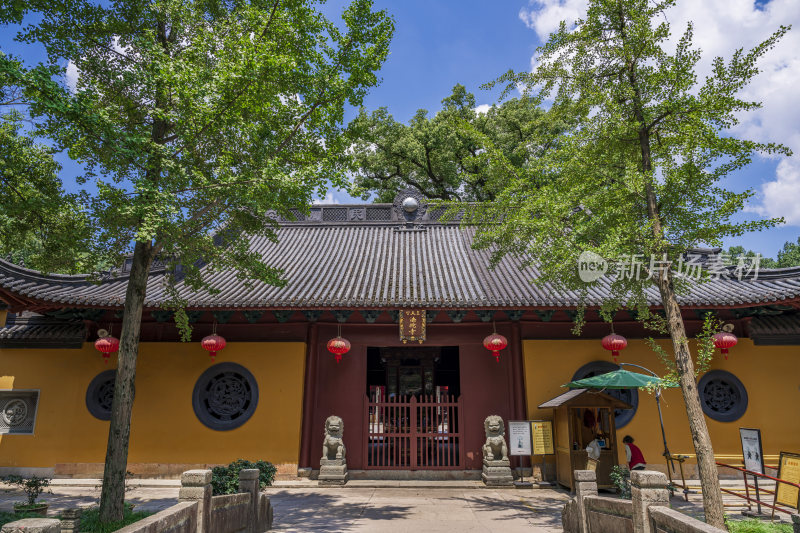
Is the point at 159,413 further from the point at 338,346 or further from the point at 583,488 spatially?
the point at 583,488

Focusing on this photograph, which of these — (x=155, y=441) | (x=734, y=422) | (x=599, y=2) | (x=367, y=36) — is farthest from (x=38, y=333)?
(x=734, y=422)

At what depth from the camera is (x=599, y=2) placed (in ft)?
19.6

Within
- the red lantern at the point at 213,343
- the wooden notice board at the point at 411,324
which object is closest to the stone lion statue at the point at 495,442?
the wooden notice board at the point at 411,324

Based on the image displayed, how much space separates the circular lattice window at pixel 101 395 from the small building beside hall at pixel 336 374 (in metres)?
0.03

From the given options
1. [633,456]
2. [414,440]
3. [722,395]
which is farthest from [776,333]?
[414,440]

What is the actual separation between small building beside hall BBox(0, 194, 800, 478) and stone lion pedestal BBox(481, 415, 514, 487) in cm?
52

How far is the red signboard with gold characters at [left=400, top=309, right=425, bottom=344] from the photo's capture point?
30.9ft

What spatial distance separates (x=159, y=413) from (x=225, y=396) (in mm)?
1374

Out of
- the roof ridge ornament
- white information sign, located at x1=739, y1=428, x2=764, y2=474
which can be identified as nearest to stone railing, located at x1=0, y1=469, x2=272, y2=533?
white information sign, located at x1=739, y1=428, x2=764, y2=474

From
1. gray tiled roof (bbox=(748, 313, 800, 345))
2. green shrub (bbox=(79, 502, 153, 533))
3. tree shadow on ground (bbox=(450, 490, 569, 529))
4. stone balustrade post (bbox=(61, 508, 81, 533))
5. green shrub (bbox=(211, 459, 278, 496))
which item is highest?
gray tiled roof (bbox=(748, 313, 800, 345))

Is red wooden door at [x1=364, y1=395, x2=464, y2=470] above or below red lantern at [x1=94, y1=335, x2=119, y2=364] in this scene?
below

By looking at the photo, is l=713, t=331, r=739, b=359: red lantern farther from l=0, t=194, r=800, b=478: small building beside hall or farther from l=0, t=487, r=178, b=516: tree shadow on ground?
l=0, t=487, r=178, b=516: tree shadow on ground

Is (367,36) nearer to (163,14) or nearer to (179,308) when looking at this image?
(163,14)

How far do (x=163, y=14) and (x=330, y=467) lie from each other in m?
8.00
